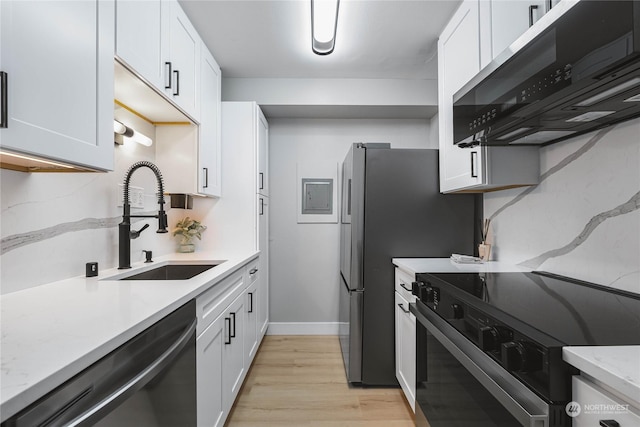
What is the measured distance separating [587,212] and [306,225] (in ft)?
7.70

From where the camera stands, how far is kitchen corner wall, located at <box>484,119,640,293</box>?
48.3 inches

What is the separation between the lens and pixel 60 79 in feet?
3.19

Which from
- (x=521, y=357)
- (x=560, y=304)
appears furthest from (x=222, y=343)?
(x=560, y=304)

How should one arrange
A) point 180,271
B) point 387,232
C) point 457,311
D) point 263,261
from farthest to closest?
1. point 263,261
2. point 387,232
3. point 180,271
4. point 457,311

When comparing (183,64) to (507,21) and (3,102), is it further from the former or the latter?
(507,21)

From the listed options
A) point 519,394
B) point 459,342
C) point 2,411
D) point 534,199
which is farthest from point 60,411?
point 534,199

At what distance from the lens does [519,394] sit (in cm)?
80

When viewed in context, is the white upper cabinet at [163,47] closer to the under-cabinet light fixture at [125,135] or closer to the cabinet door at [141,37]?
the cabinet door at [141,37]

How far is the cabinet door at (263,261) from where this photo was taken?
2826 mm

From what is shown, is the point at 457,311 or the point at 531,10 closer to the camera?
the point at 457,311

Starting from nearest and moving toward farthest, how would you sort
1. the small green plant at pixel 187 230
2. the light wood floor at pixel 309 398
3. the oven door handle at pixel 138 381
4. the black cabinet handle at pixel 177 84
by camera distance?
the oven door handle at pixel 138 381
the black cabinet handle at pixel 177 84
the light wood floor at pixel 309 398
the small green plant at pixel 187 230

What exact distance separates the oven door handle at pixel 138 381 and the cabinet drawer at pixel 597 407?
1016 mm

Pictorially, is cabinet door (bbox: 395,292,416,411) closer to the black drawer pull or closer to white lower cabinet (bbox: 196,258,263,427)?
white lower cabinet (bbox: 196,258,263,427)

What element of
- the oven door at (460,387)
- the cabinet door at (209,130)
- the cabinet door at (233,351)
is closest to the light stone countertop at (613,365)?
the oven door at (460,387)
